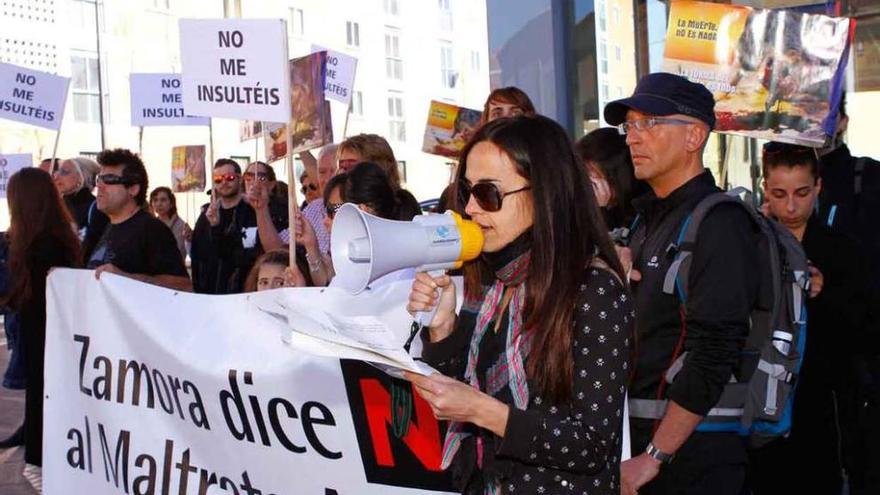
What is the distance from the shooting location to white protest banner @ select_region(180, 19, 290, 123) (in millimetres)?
5277

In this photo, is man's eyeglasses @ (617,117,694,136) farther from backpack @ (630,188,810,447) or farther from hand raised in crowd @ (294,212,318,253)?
hand raised in crowd @ (294,212,318,253)

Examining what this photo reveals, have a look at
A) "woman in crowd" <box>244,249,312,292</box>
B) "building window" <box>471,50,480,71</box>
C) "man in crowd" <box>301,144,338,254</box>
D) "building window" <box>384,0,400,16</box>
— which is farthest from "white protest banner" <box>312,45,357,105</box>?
"building window" <box>471,50,480,71</box>

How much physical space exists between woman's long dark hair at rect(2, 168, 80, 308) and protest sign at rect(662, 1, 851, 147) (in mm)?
3514

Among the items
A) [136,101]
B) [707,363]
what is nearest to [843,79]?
[707,363]

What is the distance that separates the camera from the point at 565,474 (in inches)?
86.9

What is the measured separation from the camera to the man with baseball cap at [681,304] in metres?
2.75

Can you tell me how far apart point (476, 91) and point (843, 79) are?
3919 centimetres

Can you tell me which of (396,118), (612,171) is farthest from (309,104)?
(396,118)

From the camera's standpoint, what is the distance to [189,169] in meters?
15.3

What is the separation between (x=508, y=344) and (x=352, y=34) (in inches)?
1440

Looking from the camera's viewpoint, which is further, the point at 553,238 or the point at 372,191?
the point at 372,191

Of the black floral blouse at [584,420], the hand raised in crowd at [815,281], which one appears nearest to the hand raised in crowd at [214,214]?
the hand raised in crowd at [815,281]

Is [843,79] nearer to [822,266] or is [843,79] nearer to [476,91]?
[822,266]

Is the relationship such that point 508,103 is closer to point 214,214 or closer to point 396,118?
point 214,214
